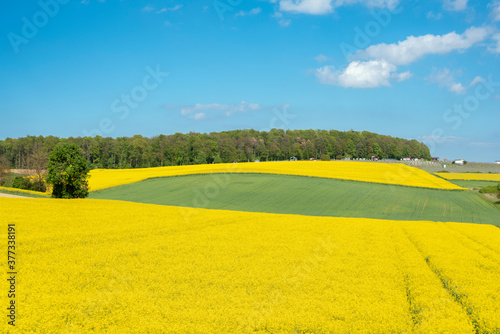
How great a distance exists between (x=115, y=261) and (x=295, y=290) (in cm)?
858

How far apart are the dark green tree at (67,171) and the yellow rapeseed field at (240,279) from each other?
2456 cm

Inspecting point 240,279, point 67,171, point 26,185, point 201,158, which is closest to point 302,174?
point 67,171

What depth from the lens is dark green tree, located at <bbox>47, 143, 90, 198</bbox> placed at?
46531 mm

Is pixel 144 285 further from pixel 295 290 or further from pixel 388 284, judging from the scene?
pixel 388 284

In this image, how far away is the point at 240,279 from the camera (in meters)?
13.7

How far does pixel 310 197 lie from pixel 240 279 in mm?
36181

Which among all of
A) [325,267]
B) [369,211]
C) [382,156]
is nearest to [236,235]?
[325,267]

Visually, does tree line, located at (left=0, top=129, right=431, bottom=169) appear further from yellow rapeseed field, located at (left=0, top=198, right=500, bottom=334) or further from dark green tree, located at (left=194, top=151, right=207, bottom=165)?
yellow rapeseed field, located at (left=0, top=198, right=500, bottom=334)

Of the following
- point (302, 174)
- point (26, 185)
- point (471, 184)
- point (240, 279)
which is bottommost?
point (240, 279)

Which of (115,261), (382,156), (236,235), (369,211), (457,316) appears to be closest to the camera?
(457,316)

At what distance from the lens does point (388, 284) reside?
1396cm

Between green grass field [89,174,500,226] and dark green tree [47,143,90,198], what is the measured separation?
4674 millimetres

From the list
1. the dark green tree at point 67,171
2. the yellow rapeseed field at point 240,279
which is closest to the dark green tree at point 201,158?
the dark green tree at point 67,171

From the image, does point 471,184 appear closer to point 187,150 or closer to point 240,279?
point 240,279
